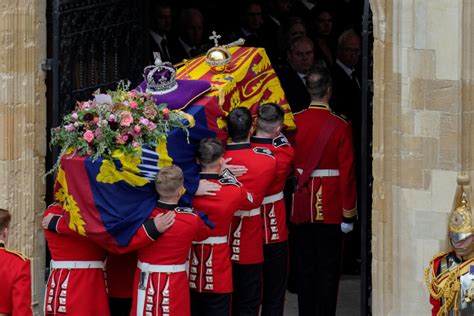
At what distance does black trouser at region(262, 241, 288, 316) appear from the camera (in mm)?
12222

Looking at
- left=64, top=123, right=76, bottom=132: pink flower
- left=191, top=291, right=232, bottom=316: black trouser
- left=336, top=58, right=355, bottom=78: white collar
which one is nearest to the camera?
left=64, top=123, right=76, bottom=132: pink flower

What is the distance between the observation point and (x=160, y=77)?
11531 millimetres

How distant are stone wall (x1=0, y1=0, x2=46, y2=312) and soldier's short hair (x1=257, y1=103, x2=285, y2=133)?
1.52 metres

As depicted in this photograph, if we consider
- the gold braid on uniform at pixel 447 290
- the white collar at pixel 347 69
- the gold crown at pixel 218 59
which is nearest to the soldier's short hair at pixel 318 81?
the gold crown at pixel 218 59

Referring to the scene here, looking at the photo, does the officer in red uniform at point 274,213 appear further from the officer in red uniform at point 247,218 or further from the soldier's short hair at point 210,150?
the soldier's short hair at point 210,150

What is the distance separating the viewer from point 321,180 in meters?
12.6

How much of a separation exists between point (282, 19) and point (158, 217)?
4.52 m

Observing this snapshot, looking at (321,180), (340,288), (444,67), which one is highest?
(444,67)

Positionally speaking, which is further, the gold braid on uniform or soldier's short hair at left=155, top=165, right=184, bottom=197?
soldier's short hair at left=155, top=165, right=184, bottom=197

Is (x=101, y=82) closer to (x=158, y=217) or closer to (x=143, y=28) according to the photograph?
(x=143, y=28)

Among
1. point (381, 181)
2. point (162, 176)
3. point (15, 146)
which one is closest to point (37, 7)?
point (15, 146)

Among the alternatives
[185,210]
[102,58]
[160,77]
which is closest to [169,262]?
[185,210]

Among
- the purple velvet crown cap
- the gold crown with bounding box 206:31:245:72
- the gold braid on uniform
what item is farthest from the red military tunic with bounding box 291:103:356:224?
the gold braid on uniform

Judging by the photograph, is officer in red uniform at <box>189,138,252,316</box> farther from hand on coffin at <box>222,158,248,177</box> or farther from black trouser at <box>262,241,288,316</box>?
black trouser at <box>262,241,288,316</box>
